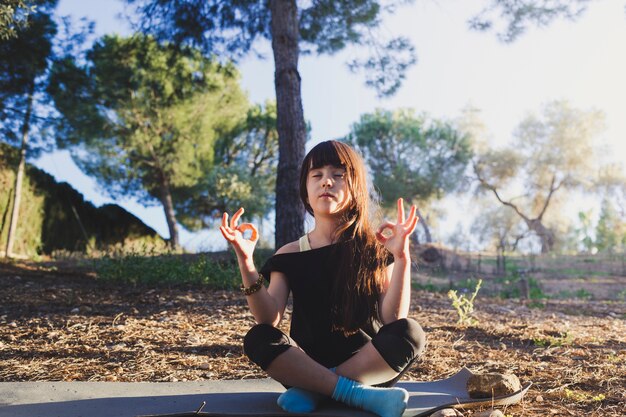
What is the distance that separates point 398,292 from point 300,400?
1.82ft

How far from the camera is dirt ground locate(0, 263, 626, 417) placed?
2863mm

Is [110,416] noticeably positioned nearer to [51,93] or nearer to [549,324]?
[549,324]

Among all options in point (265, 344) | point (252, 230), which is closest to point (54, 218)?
point (252, 230)

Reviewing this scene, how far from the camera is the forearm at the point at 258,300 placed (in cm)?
200

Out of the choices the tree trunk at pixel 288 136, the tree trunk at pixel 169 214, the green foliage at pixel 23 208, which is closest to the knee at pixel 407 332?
the tree trunk at pixel 288 136

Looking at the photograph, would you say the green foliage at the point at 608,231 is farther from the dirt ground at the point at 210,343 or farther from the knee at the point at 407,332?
the knee at the point at 407,332

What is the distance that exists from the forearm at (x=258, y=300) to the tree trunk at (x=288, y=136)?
4.56 m

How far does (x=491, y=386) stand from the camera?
7.59ft

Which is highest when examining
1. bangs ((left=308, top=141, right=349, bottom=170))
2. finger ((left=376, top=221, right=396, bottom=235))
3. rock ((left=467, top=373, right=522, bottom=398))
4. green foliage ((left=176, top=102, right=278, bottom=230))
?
green foliage ((left=176, top=102, right=278, bottom=230))

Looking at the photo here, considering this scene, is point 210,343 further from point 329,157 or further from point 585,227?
point 585,227

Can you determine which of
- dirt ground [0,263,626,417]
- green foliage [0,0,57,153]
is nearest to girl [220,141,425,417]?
dirt ground [0,263,626,417]

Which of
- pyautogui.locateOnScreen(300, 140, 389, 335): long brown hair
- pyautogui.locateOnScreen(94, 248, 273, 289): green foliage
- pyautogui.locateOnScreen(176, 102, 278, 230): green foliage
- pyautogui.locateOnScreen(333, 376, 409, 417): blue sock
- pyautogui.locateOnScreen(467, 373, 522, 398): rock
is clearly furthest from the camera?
pyautogui.locateOnScreen(176, 102, 278, 230): green foliage

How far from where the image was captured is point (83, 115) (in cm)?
1054

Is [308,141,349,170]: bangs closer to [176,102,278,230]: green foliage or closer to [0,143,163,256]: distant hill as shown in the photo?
[0,143,163,256]: distant hill
